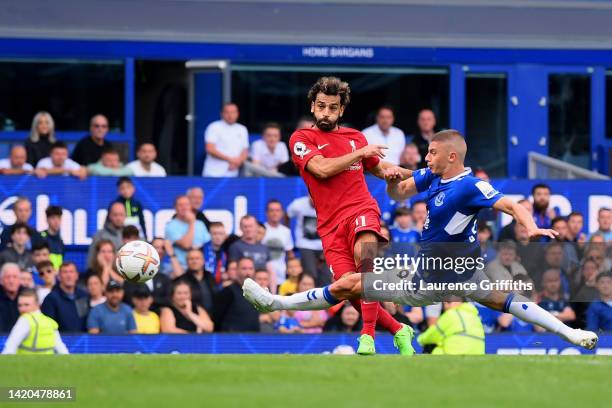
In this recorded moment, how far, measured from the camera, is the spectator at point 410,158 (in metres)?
17.3

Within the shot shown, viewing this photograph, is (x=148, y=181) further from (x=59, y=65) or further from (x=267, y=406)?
(x=267, y=406)

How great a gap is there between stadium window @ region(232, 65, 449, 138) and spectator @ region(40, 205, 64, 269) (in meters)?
3.19

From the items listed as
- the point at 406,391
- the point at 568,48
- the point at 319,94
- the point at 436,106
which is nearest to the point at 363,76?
the point at 436,106

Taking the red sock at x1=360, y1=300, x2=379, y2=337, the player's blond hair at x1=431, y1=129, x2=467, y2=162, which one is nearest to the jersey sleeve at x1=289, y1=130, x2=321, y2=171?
the player's blond hair at x1=431, y1=129, x2=467, y2=162

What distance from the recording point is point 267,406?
26.6ft

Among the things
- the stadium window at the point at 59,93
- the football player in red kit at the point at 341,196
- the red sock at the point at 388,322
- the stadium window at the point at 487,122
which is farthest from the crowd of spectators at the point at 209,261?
the football player in red kit at the point at 341,196

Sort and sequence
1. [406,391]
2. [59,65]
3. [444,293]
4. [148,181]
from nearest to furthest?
[406,391] < [444,293] < [148,181] < [59,65]

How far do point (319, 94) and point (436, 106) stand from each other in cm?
810

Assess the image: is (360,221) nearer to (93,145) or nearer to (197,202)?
(197,202)

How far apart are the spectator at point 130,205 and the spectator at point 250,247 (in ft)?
3.33

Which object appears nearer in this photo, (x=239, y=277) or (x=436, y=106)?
(x=239, y=277)

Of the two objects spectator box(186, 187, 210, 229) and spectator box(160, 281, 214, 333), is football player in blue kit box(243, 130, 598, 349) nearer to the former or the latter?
spectator box(160, 281, 214, 333)

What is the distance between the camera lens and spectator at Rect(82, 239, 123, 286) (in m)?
15.8

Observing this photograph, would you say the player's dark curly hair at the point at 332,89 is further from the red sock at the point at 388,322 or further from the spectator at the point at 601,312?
the spectator at the point at 601,312
